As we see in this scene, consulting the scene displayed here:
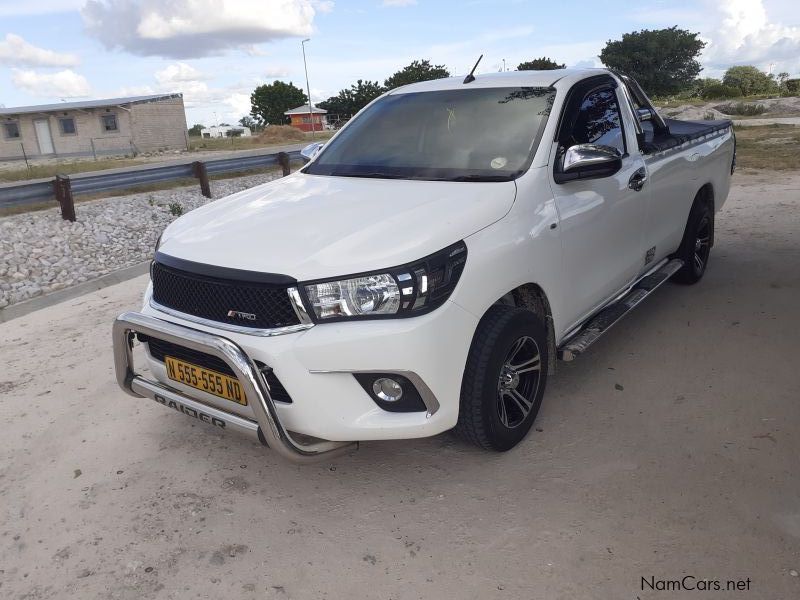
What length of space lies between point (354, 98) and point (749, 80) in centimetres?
3221

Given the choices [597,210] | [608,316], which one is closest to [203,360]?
[597,210]

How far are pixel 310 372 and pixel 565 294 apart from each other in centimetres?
151

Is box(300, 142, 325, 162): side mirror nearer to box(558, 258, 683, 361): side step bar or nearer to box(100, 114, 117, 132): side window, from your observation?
box(558, 258, 683, 361): side step bar

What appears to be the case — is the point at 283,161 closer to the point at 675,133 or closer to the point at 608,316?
the point at 675,133

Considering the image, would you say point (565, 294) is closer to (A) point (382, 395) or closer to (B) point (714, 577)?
(A) point (382, 395)

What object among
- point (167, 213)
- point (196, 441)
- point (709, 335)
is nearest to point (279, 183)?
point (196, 441)

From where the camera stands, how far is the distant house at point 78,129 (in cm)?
3825

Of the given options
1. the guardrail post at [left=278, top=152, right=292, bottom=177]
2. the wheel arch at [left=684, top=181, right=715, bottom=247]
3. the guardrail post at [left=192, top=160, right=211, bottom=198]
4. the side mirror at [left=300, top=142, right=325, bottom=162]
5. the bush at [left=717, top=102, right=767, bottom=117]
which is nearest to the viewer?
the side mirror at [left=300, top=142, right=325, bottom=162]

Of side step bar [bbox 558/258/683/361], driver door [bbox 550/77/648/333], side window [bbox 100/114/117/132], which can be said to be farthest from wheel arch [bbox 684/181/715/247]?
side window [bbox 100/114/117/132]

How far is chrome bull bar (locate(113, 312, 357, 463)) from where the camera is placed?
8.11ft

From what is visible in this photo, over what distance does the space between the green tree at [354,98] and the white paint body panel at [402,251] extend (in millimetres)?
53112

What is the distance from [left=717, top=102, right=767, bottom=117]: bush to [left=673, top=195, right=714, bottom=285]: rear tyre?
86.7ft

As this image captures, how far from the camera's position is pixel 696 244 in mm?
5340

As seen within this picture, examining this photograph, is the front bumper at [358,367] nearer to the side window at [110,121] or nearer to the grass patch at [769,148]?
the grass patch at [769,148]
